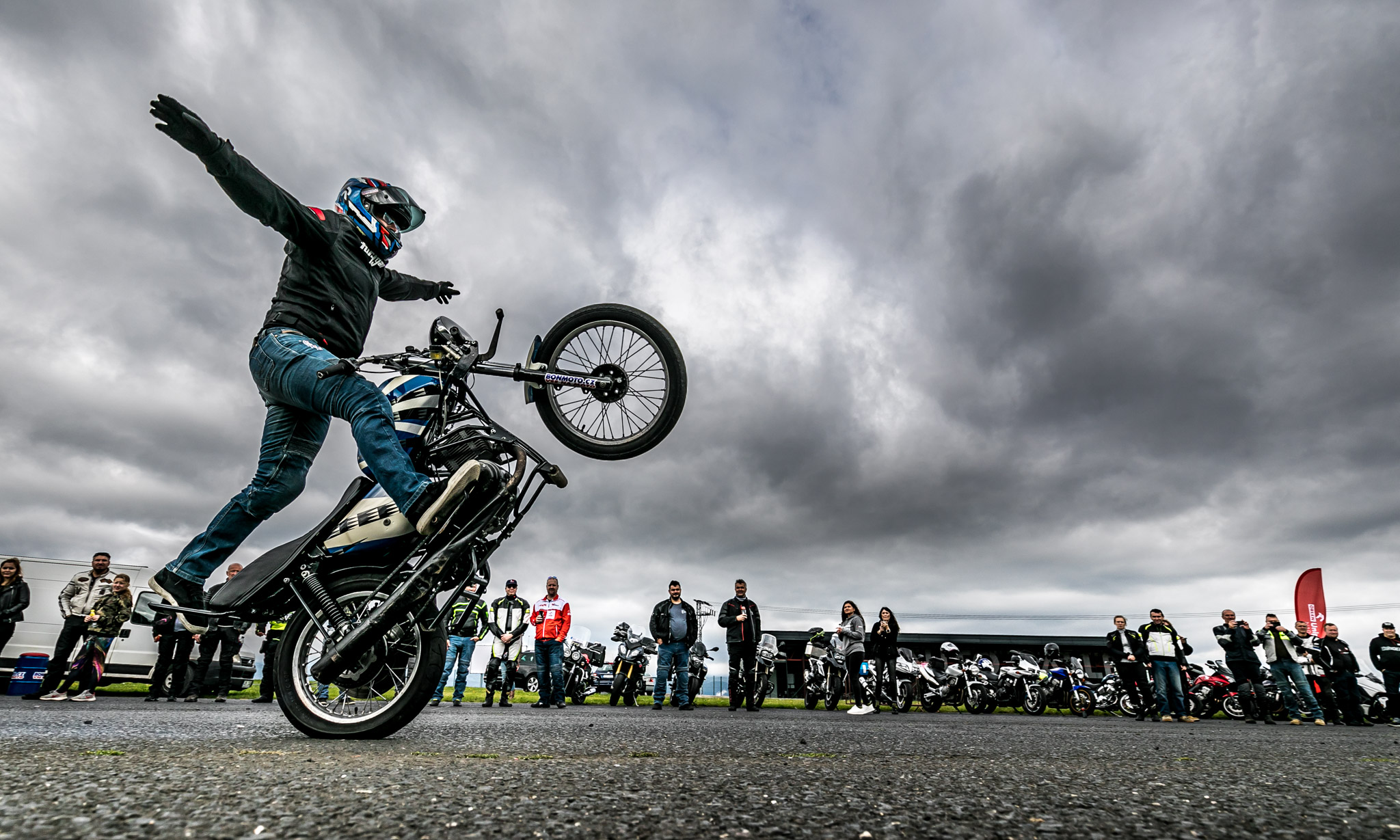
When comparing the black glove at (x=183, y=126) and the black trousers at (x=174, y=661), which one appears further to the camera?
the black trousers at (x=174, y=661)

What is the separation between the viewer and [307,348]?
317 centimetres

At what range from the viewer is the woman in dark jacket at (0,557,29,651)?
915 cm

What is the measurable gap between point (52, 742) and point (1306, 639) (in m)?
19.0

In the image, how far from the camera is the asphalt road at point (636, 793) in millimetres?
1218

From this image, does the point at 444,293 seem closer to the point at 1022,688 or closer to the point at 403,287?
the point at 403,287

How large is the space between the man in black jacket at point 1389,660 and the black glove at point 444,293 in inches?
706

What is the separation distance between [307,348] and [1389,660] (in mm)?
18781

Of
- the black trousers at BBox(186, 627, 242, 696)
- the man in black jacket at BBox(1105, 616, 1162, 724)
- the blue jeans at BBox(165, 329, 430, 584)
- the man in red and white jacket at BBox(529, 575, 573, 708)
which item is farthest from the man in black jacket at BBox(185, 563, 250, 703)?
the man in black jacket at BBox(1105, 616, 1162, 724)

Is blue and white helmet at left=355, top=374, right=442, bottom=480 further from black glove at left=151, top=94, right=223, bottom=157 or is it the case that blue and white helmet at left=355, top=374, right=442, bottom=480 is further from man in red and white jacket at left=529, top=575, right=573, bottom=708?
man in red and white jacket at left=529, top=575, right=573, bottom=708

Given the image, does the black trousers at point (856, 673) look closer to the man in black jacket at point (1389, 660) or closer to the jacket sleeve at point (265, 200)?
the man in black jacket at point (1389, 660)

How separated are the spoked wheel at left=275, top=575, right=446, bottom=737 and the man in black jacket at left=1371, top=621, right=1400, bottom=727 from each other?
710 inches

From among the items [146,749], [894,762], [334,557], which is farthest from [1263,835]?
[334,557]

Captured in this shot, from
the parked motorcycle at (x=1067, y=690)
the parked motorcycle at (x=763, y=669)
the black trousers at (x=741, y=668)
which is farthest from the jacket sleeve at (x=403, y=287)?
the parked motorcycle at (x=1067, y=690)

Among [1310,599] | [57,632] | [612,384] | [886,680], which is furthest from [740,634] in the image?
[1310,599]
